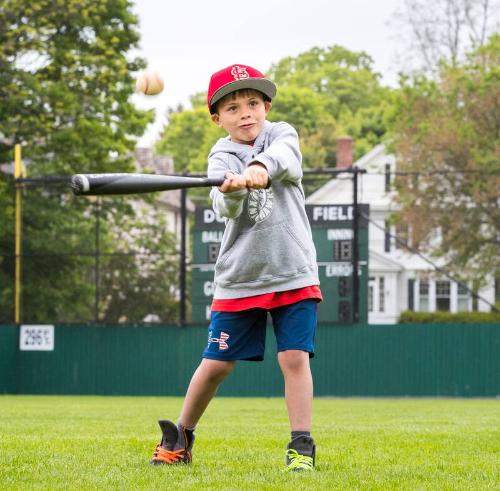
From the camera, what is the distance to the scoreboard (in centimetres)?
2044

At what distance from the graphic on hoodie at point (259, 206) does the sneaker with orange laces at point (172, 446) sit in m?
1.09

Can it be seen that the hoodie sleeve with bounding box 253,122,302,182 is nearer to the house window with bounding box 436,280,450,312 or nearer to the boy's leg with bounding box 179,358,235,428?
the boy's leg with bounding box 179,358,235,428

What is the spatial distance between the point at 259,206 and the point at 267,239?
0.16 m

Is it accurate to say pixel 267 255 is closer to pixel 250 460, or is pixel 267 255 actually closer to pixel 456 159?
pixel 250 460

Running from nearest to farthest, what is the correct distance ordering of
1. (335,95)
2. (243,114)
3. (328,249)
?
(243,114)
(328,249)
(335,95)

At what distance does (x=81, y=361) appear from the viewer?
2281 centimetres

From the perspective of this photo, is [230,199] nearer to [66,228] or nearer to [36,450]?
[36,450]

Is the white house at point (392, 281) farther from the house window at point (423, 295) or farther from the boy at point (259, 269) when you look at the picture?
the boy at point (259, 269)

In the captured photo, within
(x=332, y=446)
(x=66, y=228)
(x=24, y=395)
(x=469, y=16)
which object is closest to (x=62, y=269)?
(x=66, y=228)

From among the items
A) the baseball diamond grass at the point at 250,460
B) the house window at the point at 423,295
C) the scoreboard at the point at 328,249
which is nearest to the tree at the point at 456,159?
the house window at the point at 423,295

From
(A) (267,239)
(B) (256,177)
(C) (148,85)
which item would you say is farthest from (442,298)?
(B) (256,177)

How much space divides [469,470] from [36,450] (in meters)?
2.40

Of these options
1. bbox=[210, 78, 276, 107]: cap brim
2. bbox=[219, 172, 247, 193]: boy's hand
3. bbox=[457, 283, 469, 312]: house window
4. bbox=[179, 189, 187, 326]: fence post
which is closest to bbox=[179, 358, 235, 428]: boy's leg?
bbox=[219, 172, 247, 193]: boy's hand

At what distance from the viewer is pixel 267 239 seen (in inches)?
220
